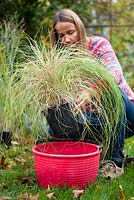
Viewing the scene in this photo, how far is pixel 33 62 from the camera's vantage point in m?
2.70

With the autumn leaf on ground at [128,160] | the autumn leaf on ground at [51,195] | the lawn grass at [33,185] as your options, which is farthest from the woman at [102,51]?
the autumn leaf on ground at [51,195]

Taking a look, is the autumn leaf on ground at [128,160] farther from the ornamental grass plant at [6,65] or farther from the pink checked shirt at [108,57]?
the ornamental grass plant at [6,65]

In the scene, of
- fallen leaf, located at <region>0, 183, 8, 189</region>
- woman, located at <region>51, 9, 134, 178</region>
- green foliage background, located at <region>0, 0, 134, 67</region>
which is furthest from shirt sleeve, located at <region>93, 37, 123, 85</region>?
green foliage background, located at <region>0, 0, 134, 67</region>

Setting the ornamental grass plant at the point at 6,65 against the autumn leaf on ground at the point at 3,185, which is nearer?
the autumn leaf on ground at the point at 3,185

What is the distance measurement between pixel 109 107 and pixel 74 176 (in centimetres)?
46

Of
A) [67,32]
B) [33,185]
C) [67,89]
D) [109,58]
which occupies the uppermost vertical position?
[67,32]

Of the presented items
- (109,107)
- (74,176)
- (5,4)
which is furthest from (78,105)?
(5,4)

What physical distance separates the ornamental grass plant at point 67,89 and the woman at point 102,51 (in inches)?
8.1

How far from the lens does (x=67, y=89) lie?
8.35 ft

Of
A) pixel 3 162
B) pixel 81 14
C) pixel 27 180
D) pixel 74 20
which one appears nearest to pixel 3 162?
pixel 3 162

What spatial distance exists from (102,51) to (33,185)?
1.01 metres

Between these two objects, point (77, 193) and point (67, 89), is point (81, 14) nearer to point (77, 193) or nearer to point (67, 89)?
point (67, 89)

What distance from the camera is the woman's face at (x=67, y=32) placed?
299 centimetres

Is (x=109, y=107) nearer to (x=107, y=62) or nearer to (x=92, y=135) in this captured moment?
(x=92, y=135)
